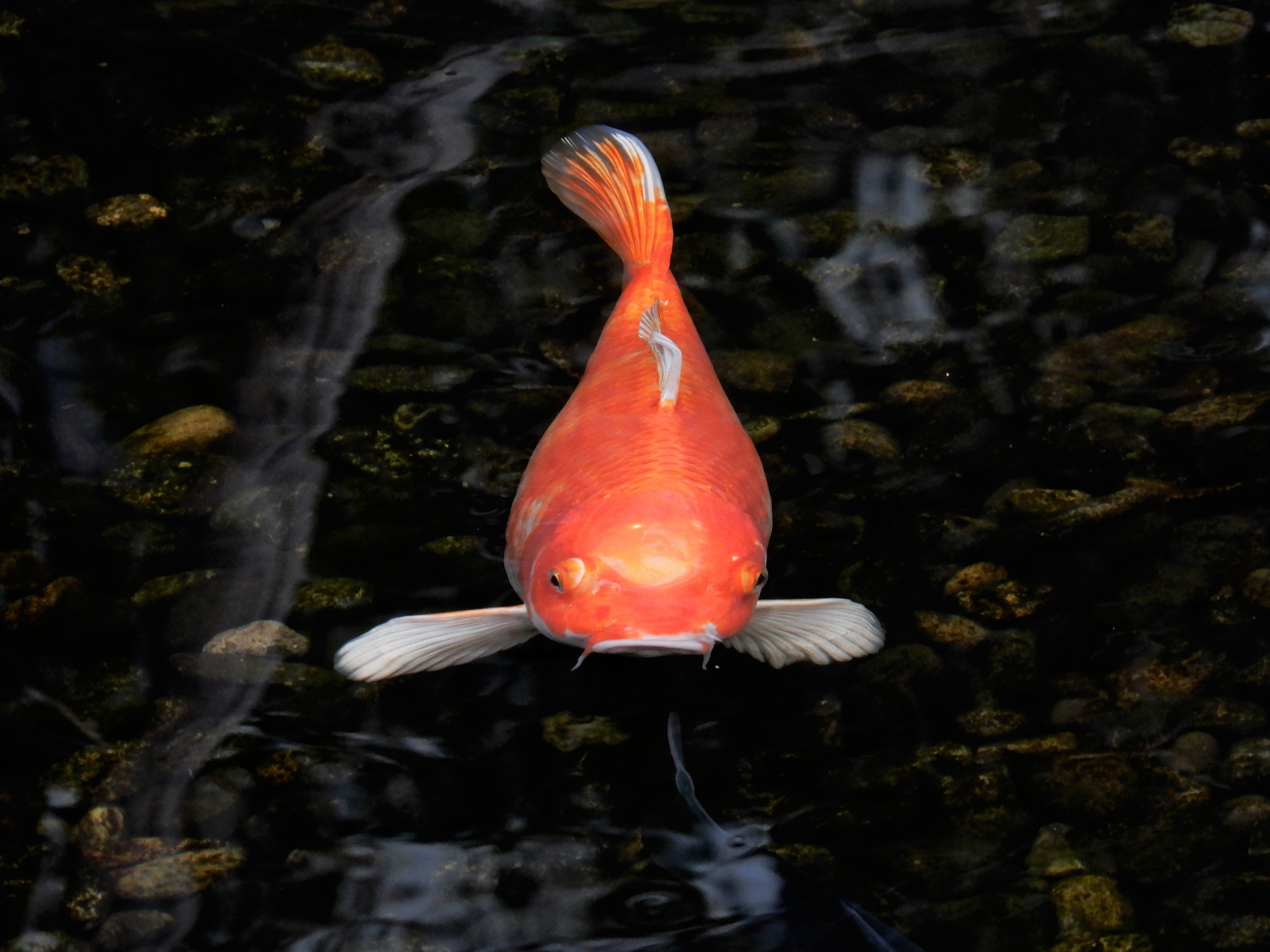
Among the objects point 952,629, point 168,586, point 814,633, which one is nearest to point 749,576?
point 814,633

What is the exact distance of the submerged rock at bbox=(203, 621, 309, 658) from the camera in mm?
3104

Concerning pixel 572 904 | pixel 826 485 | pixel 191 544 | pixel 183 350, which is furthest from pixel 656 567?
pixel 183 350

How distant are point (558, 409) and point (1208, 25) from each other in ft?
13.6

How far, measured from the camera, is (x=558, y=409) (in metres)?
3.85

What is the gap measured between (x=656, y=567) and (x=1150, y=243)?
311 centimetres

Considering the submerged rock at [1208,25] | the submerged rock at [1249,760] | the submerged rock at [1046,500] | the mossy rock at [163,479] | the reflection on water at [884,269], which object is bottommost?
the submerged rock at [1249,760]

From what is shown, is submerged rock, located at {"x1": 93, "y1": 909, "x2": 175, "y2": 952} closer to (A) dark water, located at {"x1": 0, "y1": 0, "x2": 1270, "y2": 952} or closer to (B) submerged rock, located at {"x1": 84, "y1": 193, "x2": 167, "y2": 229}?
(A) dark water, located at {"x1": 0, "y1": 0, "x2": 1270, "y2": 952}

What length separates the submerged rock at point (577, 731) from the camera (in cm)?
294

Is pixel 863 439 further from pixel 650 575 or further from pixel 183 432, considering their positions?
pixel 183 432

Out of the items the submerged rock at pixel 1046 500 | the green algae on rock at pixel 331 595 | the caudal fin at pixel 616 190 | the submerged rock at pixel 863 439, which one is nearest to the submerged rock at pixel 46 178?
the caudal fin at pixel 616 190

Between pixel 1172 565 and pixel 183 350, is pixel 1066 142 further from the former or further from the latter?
pixel 183 350

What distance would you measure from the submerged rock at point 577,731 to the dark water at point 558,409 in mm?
11

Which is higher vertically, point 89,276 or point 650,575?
point 89,276

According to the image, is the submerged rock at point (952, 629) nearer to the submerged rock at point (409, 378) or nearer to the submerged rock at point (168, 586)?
the submerged rock at point (409, 378)
